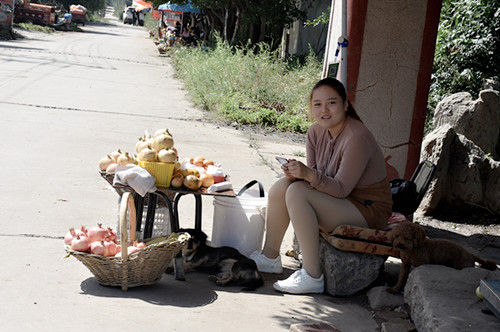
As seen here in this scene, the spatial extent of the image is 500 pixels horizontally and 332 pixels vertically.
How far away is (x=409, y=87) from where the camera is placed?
6.57m

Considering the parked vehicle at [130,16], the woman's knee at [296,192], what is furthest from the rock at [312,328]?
the parked vehicle at [130,16]

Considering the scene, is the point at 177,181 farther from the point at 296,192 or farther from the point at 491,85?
the point at 491,85

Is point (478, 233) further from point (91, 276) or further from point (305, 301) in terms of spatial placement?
point (91, 276)

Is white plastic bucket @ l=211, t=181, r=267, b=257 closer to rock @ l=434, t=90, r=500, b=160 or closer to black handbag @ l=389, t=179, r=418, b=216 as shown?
black handbag @ l=389, t=179, r=418, b=216

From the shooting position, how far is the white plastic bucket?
5105 millimetres

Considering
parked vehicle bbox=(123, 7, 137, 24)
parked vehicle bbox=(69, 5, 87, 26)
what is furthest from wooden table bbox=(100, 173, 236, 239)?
parked vehicle bbox=(123, 7, 137, 24)

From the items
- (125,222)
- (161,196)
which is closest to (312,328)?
(125,222)

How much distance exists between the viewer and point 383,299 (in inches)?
183

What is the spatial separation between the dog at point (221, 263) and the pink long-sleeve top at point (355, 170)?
785mm

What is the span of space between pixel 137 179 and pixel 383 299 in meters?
1.97

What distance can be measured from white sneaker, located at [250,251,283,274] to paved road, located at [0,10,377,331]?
136 mm

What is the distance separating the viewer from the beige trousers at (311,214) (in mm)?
4668

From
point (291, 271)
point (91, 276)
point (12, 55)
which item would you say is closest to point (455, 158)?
point (291, 271)

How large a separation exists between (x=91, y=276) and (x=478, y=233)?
4.30 m
